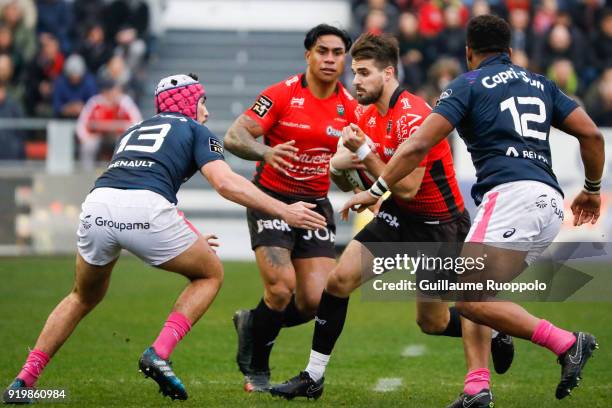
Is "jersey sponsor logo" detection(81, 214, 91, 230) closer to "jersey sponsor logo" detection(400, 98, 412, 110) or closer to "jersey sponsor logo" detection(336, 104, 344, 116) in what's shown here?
"jersey sponsor logo" detection(400, 98, 412, 110)

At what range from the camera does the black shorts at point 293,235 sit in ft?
30.4

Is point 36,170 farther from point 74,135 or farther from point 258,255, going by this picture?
point 258,255

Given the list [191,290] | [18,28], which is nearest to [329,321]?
[191,290]

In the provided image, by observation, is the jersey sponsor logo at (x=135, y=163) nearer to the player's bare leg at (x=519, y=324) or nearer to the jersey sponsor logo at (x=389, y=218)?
the jersey sponsor logo at (x=389, y=218)

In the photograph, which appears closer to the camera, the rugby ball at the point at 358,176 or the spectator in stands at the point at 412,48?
the rugby ball at the point at 358,176

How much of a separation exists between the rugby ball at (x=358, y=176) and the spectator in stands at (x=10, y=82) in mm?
14108

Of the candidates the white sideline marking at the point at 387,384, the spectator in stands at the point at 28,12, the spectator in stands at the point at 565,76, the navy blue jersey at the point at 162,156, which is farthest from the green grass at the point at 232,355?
the spectator in stands at the point at 28,12

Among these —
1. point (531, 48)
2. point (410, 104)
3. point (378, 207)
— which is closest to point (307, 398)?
point (378, 207)

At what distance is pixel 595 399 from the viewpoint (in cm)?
823

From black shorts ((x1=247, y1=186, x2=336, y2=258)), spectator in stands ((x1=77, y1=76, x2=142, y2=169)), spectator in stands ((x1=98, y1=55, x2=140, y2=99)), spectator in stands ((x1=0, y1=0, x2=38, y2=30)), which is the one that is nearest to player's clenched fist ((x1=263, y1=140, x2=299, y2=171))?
black shorts ((x1=247, y1=186, x2=336, y2=258))

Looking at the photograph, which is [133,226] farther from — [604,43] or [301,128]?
[604,43]

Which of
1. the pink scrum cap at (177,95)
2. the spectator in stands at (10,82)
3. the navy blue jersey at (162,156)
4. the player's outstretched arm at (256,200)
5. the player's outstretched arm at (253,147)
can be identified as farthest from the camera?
the spectator in stands at (10,82)

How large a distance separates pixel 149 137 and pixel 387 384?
2.74 metres

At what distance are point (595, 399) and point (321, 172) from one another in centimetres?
286
